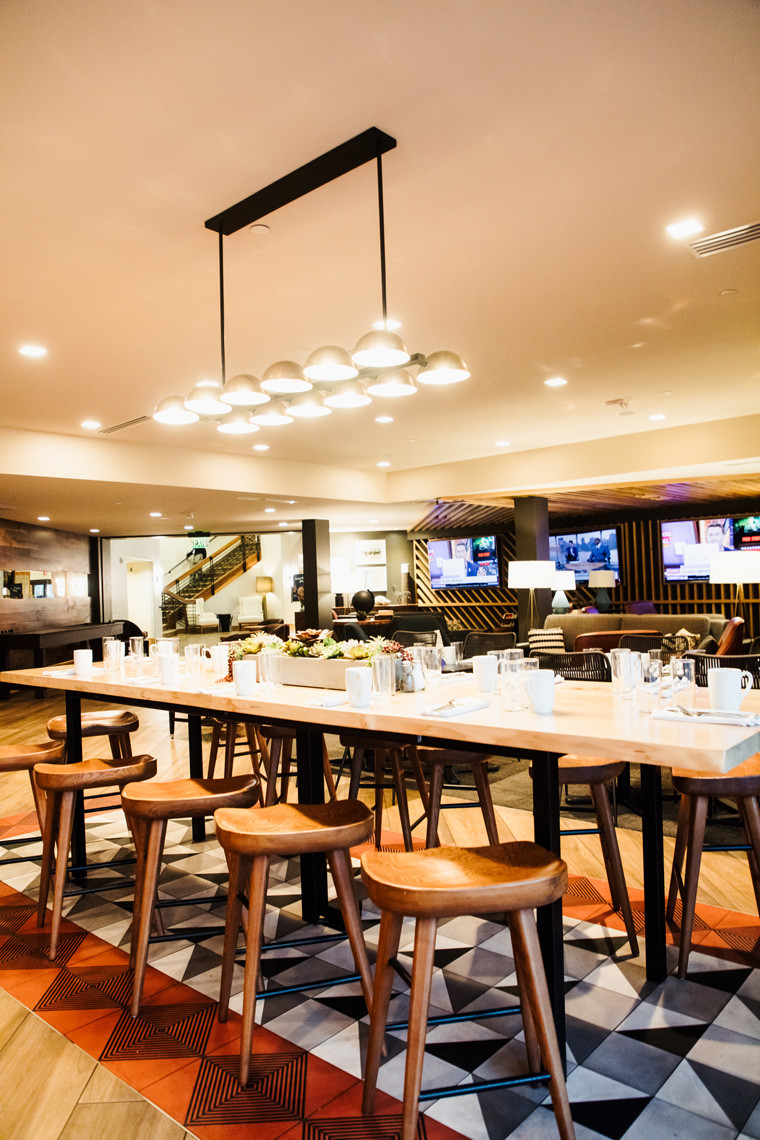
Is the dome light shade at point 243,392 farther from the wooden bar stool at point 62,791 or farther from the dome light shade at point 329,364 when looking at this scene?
the wooden bar stool at point 62,791

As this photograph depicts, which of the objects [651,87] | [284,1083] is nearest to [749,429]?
[651,87]

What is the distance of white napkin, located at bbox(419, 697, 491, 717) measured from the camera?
6.70 feet

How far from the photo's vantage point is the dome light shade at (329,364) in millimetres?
2900

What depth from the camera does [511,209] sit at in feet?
10.9

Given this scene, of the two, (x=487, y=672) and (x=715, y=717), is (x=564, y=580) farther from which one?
(x=715, y=717)

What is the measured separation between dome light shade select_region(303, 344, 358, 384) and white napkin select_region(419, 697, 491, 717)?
1.42 m

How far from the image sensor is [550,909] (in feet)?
6.06

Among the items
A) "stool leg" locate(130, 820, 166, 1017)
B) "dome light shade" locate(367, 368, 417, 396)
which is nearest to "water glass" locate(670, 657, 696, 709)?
"dome light shade" locate(367, 368, 417, 396)

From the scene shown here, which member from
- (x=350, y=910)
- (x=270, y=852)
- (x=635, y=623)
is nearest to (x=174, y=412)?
(x=270, y=852)

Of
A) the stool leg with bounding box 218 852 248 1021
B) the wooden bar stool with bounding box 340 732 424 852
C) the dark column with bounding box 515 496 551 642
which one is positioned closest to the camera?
the stool leg with bounding box 218 852 248 1021

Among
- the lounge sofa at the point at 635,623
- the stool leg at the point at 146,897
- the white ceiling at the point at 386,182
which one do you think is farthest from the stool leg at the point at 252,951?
the lounge sofa at the point at 635,623

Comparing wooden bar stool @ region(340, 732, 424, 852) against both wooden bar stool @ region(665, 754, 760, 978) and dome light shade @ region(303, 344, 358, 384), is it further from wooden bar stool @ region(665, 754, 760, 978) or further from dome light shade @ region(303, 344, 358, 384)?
dome light shade @ region(303, 344, 358, 384)

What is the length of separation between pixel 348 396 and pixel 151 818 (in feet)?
6.14

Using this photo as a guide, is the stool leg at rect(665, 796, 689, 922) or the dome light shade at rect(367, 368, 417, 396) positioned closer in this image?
the stool leg at rect(665, 796, 689, 922)
